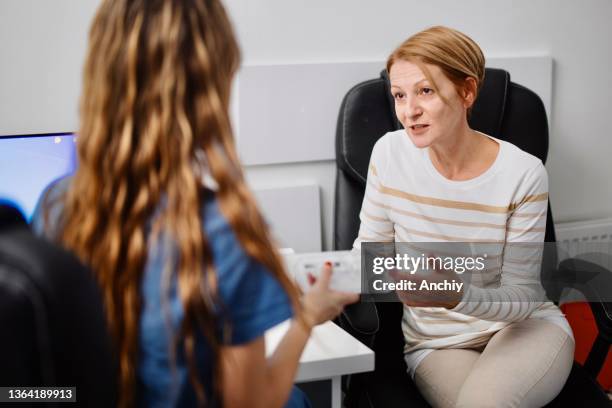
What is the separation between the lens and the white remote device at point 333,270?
1.14 meters

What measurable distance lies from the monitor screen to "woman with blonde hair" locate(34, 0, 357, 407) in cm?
77

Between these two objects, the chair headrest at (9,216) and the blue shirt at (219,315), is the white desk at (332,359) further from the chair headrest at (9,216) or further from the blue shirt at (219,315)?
the chair headrest at (9,216)

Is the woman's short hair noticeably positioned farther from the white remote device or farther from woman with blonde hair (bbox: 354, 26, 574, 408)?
the white remote device

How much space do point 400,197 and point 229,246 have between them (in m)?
0.99

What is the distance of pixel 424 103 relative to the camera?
1.61m

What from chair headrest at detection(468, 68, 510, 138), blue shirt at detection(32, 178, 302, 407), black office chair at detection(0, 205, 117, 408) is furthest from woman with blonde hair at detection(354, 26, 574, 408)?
black office chair at detection(0, 205, 117, 408)

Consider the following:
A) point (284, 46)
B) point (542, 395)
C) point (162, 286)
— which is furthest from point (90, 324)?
point (284, 46)

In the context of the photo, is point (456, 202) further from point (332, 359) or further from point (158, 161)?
point (158, 161)

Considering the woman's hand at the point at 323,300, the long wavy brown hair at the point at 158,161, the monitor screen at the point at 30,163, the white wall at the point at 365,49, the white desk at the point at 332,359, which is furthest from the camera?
the white wall at the point at 365,49

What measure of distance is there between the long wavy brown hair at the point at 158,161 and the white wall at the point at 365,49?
43.4 inches

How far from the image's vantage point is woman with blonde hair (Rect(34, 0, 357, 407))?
0.76 meters

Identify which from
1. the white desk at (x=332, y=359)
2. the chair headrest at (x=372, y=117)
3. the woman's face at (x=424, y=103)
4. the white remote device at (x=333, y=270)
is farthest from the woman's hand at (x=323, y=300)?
the chair headrest at (x=372, y=117)

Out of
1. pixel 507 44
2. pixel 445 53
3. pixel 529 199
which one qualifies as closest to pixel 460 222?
pixel 529 199

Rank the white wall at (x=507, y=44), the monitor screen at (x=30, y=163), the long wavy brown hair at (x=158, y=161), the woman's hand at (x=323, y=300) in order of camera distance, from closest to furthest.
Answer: the long wavy brown hair at (x=158, y=161), the woman's hand at (x=323, y=300), the monitor screen at (x=30, y=163), the white wall at (x=507, y=44)
